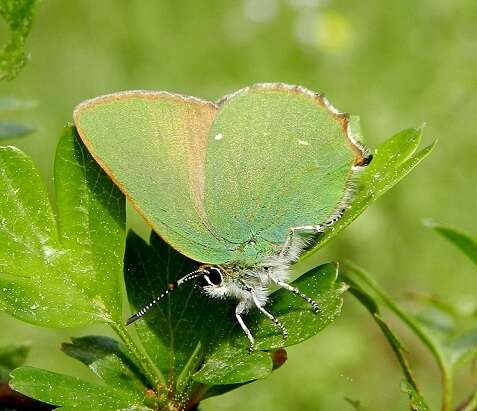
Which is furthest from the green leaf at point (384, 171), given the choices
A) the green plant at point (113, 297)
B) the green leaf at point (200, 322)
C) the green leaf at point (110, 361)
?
the green leaf at point (110, 361)

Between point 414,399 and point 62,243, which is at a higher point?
point 62,243

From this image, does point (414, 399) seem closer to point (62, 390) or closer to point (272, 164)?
point (62, 390)

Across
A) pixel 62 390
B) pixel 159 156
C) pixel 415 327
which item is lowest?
pixel 415 327

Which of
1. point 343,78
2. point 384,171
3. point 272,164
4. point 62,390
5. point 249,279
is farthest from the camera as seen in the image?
point 343,78

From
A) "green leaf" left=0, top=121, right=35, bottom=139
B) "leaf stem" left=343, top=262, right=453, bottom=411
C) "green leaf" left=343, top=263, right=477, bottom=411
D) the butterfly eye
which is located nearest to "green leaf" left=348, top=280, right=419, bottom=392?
"leaf stem" left=343, top=262, right=453, bottom=411

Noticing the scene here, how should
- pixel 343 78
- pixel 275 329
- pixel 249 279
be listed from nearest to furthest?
pixel 275 329 < pixel 249 279 < pixel 343 78

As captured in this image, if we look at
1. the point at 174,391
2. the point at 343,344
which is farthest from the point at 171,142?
the point at 343,344

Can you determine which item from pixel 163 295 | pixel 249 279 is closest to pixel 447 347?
pixel 249 279
